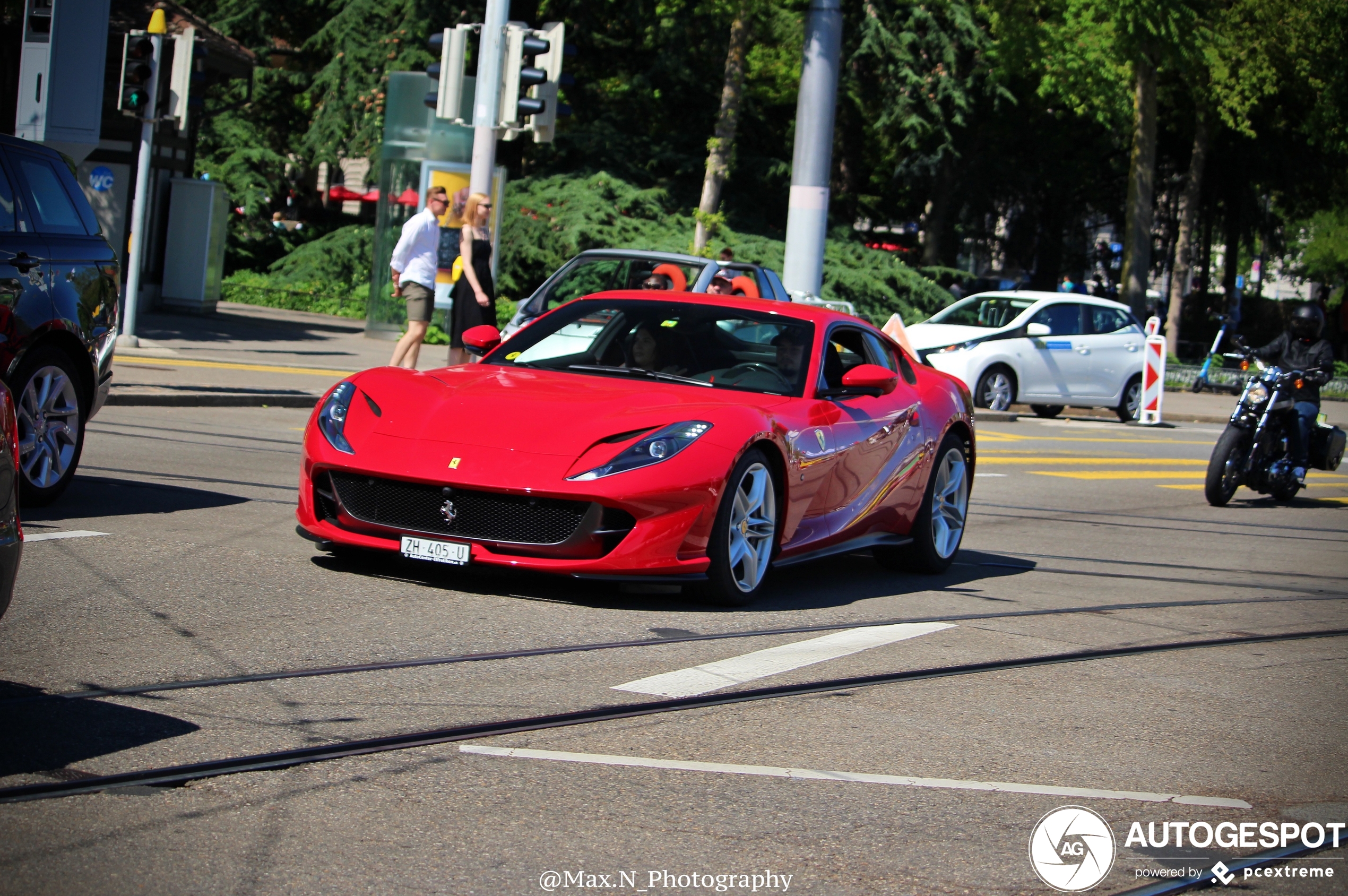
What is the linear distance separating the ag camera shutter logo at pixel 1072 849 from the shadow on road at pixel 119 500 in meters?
5.30

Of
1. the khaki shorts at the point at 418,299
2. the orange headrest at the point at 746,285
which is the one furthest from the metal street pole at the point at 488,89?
the orange headrest at the point at 746,285

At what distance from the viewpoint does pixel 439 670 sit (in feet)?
18.6

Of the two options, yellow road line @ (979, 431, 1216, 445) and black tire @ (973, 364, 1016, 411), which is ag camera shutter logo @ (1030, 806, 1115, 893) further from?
black tire @ (973, 364, 1016, 411)

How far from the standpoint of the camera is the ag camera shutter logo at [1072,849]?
4.06m

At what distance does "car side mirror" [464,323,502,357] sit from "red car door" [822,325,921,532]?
1.69m

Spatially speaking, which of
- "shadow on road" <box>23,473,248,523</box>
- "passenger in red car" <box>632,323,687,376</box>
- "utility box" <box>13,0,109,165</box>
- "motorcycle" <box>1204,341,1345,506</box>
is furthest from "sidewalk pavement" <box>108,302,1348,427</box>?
"motorcycle" <box>1204,341,1345,506</box>

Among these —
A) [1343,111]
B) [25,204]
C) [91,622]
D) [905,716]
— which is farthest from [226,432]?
[1343,111]

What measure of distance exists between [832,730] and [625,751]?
808 millimetres

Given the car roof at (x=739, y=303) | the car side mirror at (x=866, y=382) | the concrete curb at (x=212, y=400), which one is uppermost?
the car roof at (x=739, y=303)

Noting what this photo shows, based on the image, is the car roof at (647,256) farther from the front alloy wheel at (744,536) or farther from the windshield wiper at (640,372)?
the front alloy wheel at (744,536)

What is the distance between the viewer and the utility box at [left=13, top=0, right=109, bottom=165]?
12.7 metres

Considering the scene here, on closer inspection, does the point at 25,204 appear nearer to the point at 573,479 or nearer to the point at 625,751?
the point at 573,479

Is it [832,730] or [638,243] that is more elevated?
[638,243]

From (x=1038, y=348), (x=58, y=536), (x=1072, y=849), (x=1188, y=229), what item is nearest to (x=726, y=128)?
(x=1038, y=348)
